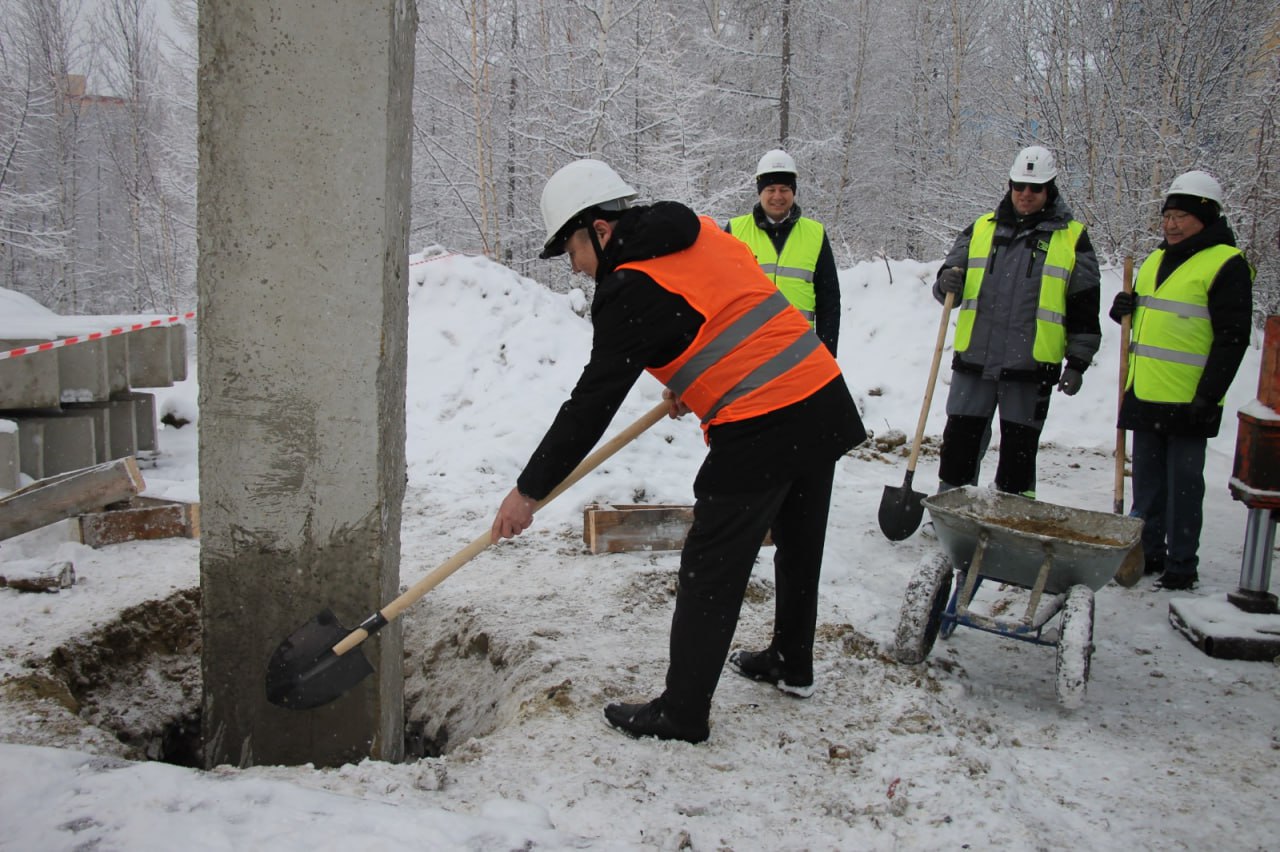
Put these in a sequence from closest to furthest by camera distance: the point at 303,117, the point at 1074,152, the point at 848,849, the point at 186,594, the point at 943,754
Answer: the point at 848,849, the point at 303,117, the point at 943,754, the point at 186,594, the point at 1074,152

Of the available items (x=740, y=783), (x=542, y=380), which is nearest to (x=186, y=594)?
(x=740, y=783)

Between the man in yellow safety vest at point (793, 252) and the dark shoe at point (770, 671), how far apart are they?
2.04 meters

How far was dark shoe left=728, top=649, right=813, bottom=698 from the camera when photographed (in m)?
3.11

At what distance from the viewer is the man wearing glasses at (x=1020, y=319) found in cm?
427

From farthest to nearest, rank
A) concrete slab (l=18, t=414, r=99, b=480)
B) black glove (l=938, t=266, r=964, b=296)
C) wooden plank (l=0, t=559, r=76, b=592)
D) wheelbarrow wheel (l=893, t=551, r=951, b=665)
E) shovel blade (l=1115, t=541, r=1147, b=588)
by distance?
1. concrete slab (l=18, t=414, r=99, b=480)
2. black glove (l=938, t=266, r=964, b=296)
3. shovel blade (l=1115, t=541, r=1147, b=588)
4. wooden plank (l=0, t=559, r=76, b=592)
5. wheelbarrow wheel (l=893, t=551, r=951, b=665)

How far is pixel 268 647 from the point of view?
283cm

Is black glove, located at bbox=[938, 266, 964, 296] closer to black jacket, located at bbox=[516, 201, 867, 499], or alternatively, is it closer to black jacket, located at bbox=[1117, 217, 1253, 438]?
black jacket, located at bbox=[1117, 217, 1253, 438]

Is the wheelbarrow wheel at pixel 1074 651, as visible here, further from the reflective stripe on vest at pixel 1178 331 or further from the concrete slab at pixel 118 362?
the concrete slab at pixel 118 362

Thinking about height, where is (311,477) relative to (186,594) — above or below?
above

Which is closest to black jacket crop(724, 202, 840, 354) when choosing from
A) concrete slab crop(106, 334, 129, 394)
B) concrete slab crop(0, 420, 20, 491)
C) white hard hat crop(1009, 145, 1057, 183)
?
white hard hat crop(1009, 145, 1057, 183)

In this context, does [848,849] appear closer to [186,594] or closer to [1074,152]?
→ [186,594]

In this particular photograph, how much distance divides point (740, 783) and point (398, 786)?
95 centimetres

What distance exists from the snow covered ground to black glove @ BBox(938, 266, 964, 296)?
4.84ft

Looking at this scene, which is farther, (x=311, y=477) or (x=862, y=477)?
(x=862, y=477)
